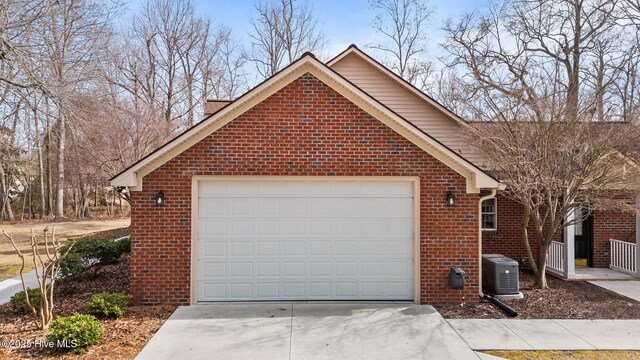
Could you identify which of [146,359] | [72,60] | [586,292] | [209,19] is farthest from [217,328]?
[209,19]

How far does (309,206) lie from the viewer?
26.1ft

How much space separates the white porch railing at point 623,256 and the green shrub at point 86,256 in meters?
13.8

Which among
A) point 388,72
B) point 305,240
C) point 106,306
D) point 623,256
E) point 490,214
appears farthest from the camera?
point 388,72

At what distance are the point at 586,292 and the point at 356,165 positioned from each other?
6.16 m

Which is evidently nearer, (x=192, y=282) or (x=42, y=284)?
(x=42, y=284)

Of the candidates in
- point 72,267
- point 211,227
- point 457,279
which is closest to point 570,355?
point 457,279

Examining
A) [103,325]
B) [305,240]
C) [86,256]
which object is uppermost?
[305,240]

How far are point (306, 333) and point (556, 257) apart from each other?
8266 mm

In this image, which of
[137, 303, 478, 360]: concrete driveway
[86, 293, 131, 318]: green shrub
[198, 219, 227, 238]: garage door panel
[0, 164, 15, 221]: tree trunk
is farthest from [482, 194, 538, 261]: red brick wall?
[0, 164, 15, 221]: tree trunk

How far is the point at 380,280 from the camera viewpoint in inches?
315

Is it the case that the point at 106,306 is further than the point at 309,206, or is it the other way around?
the point at 309,206

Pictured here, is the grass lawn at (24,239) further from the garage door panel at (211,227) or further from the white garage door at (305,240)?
the white garage door at (305,240)

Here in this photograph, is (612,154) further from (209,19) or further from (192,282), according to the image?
(209,19)

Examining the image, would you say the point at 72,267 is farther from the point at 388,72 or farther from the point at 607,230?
the point at 607,230
